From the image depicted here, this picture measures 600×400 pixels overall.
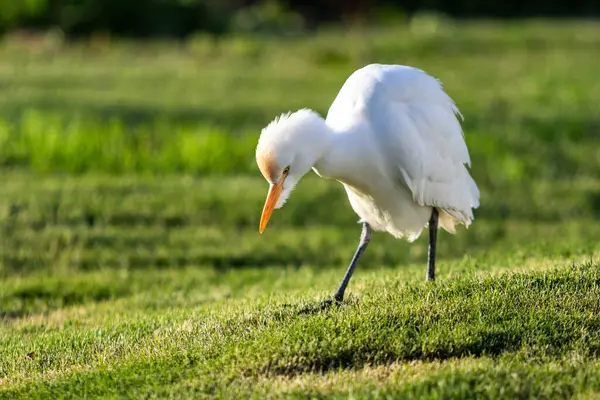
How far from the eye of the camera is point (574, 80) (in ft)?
74.6

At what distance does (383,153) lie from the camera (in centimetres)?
715

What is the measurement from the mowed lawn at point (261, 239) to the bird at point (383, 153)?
59 centimetres

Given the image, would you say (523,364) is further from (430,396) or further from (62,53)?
(62,53)

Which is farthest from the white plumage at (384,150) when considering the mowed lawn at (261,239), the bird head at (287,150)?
the mowed lawn at (261,239)

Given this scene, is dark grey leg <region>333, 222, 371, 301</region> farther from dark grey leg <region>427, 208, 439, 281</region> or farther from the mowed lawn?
dark grey leg <region>427, 208, 439, 281</region>

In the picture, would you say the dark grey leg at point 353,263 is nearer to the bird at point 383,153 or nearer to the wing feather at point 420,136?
the bird at point 383,153

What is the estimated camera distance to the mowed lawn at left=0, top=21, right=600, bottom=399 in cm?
589

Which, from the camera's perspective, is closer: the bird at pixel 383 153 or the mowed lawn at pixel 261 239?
the mowed lawn at pixel 261 239

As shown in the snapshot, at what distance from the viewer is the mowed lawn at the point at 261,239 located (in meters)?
5.89

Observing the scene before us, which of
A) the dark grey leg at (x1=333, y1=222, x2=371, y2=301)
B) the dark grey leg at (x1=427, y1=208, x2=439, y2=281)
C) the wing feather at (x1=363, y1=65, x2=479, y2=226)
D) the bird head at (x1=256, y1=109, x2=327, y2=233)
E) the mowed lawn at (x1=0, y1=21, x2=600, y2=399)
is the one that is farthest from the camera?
the dark grey leg at (x1=427, y1=208, x2=439, y2=281)

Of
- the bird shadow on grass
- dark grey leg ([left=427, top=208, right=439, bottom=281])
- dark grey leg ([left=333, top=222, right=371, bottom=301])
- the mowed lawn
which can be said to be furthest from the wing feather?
the bird shadow on grass

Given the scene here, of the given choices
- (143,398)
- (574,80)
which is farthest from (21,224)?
(574,80)

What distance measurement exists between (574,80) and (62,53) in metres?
13.5

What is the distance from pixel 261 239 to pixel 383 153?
19.6 feet
